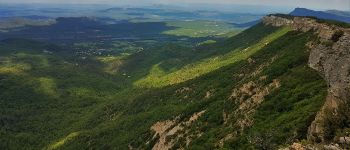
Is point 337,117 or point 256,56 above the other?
point 337,117

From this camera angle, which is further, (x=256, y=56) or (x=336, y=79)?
(x=256, y=56)

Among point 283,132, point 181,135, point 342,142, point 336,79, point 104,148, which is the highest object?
point 336,79

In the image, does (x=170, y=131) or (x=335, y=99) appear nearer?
(x=335, y=99)

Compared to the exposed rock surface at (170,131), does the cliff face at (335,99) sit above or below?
above

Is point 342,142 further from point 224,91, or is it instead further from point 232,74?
point 232,74

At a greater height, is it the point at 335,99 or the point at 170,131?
the point at 335,99

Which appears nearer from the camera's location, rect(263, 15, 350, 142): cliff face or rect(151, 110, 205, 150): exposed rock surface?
rect(263, 15, 350, 142): cliff face

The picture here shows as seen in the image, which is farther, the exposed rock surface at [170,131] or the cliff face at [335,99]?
the exposed rock surface at [170,131]

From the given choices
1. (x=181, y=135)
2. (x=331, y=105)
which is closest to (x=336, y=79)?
(x=331, y=105)

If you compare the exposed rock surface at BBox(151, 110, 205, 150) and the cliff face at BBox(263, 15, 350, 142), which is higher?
the cliff face at BBox(263, 15, 350, 142)

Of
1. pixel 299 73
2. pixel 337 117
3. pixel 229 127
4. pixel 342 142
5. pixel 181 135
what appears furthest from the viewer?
pixel 181 135

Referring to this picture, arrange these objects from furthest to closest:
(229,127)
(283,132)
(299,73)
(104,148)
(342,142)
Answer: (104,148), (299,73), (229,127), (283,132), (342,142)
